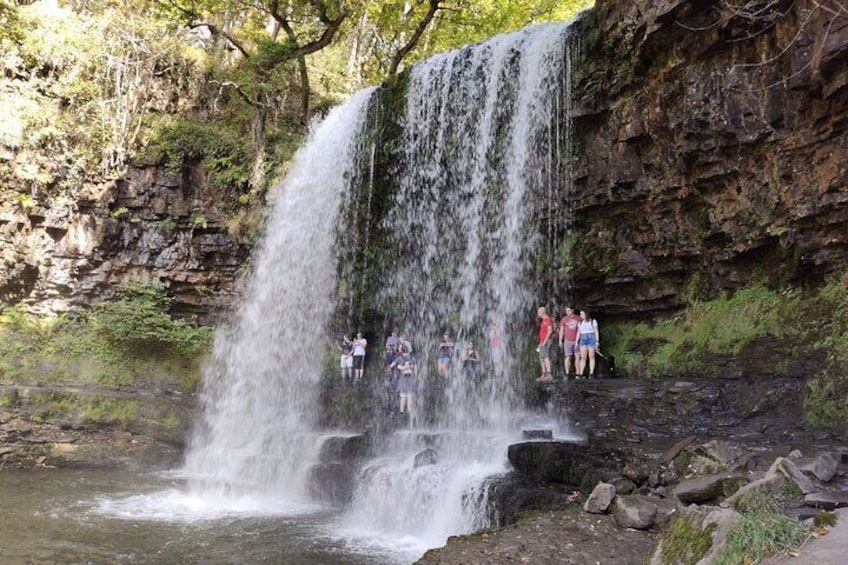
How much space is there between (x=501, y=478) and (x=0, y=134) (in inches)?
611

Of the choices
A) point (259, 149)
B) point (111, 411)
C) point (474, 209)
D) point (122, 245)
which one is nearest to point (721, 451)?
point (474, 209)

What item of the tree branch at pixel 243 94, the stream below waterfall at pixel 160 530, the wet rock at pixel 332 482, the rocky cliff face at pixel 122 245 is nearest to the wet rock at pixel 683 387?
the stream below waterfall at pixel 160 530

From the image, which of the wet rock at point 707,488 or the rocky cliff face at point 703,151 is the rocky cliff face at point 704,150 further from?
the wet rock at point 707,488

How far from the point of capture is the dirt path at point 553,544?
5535 millimetres

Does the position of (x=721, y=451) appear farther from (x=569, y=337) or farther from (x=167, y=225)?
(x=167, y=225)

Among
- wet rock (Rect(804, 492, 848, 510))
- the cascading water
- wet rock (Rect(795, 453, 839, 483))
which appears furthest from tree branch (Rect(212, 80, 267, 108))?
wet rock (Rect(804, 492, 848, 510))

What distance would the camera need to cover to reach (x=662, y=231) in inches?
468

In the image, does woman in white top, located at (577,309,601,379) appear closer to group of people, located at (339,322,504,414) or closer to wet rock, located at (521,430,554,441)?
group of people, located at (339,322,504,414)

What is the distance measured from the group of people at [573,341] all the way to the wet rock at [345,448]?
11.3 ft

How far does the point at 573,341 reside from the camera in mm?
11984

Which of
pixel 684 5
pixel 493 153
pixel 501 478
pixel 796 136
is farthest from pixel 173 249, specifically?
pixel 796 136

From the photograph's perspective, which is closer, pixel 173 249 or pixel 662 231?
pixel 662 231

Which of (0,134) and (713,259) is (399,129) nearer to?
(713,259)

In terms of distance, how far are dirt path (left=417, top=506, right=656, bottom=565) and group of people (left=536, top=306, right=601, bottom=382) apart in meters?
5.11
